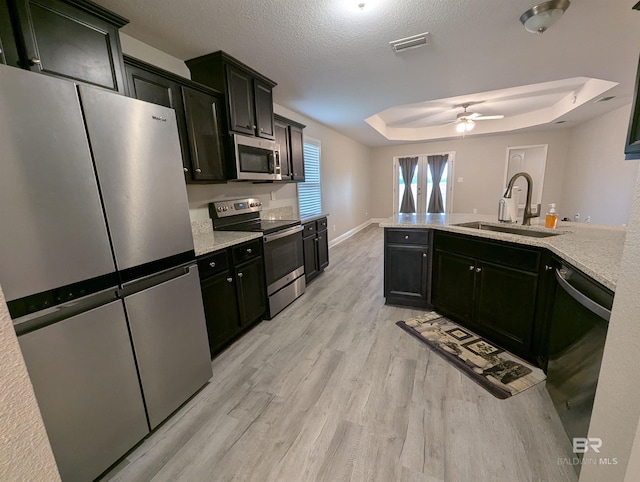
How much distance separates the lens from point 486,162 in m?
7.05

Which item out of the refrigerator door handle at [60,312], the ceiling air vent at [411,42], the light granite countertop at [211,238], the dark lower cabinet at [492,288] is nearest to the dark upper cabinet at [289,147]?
the light granite countertop at [211,238]

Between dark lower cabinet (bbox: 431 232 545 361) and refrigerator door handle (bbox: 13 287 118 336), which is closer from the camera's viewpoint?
refrigerator door handle (bbox: 13 287 118 336)

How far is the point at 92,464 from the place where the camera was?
1.19m

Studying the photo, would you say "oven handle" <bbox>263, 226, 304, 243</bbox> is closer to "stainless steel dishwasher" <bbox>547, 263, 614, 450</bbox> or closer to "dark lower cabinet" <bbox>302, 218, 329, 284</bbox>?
"dark lower cabinet" <bbox>302, 218, 329, 284</bbox>

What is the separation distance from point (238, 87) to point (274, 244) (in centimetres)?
153

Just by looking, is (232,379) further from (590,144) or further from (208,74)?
(590,144)

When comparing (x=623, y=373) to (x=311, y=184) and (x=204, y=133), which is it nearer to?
(x=204, y=133)

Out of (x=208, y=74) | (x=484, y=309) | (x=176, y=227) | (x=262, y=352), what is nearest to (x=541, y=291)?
(x=484, y=309)

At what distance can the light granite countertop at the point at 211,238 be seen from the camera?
1.92 m

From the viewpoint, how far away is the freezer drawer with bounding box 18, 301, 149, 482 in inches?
40.4

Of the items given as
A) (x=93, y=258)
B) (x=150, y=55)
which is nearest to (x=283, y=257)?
(x=93, y=258)

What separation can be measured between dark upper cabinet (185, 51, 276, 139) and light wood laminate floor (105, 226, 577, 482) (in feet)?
6.84

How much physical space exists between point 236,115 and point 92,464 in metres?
2.53

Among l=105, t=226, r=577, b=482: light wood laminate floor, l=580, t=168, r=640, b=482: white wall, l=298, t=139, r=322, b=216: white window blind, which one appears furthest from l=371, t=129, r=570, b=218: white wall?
l=580, t=168, r=640, b=482: white wall
